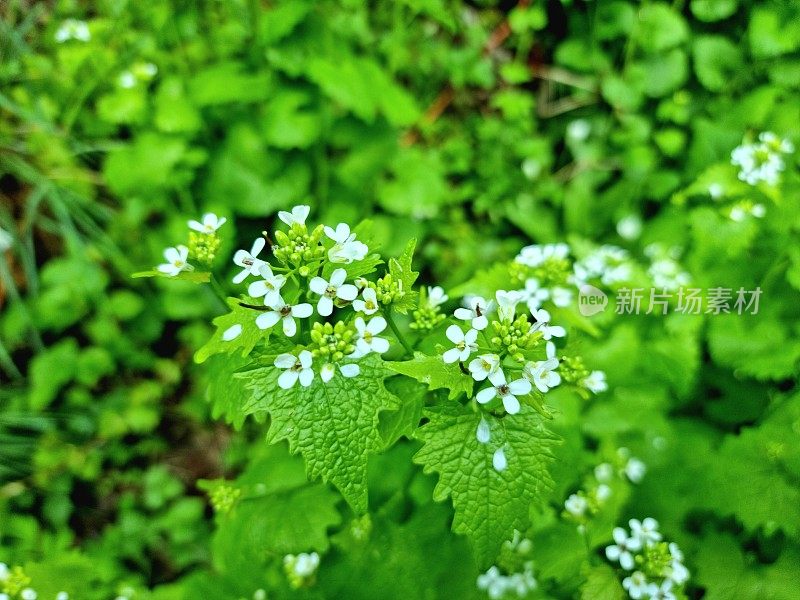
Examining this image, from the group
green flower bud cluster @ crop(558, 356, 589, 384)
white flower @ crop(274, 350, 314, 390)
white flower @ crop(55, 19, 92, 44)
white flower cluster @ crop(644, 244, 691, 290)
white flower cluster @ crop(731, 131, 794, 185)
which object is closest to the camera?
white flower @ crop(274, 350, 314, 390)

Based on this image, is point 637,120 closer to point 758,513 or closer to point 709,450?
point 709,450

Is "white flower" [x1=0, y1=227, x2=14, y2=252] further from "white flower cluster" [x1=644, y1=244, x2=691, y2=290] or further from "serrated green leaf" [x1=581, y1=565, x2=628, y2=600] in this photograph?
"white flower cluster" [x1=644, y1=244, x2=691, y2=290]

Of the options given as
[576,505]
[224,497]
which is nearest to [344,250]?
[224,497]

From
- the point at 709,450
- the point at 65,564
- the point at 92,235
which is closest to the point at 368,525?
the point at 65,564

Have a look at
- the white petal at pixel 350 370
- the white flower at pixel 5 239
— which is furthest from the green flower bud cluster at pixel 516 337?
the white flower at pixel 5 239

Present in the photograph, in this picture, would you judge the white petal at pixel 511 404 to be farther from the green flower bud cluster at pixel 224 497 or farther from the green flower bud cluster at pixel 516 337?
the green flower bud cluster at pixel 224 497

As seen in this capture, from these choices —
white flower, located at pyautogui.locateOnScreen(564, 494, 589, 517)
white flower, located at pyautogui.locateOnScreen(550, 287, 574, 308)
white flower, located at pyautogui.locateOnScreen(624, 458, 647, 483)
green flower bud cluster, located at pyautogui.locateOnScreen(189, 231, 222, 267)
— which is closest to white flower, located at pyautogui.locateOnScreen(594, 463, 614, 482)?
white flower, located at pyautogui.locateOnScreen(624, 458, 647, 483)
